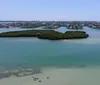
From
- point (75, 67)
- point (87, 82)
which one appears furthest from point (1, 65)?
point (87, 82)

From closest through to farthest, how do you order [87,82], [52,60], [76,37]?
1. [87,82]
2. [52,60]
3. [76,37]

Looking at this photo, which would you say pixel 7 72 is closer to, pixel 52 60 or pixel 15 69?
pixel 15 69

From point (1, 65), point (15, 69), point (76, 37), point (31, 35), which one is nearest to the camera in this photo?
point (15, 69)

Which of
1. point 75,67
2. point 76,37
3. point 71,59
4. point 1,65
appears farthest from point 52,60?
point 76,37

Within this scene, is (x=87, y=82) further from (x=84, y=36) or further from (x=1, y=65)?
(x=84, y=36)

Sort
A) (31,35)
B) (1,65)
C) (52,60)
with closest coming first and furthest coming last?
(1,65) → (52,60) → (31,35)

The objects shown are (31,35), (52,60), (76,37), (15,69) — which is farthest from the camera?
(31,35)

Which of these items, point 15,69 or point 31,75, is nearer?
point 31,75

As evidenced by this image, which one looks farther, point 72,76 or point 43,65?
point 43,65

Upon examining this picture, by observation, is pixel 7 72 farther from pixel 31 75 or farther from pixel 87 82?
pixel 87 82
